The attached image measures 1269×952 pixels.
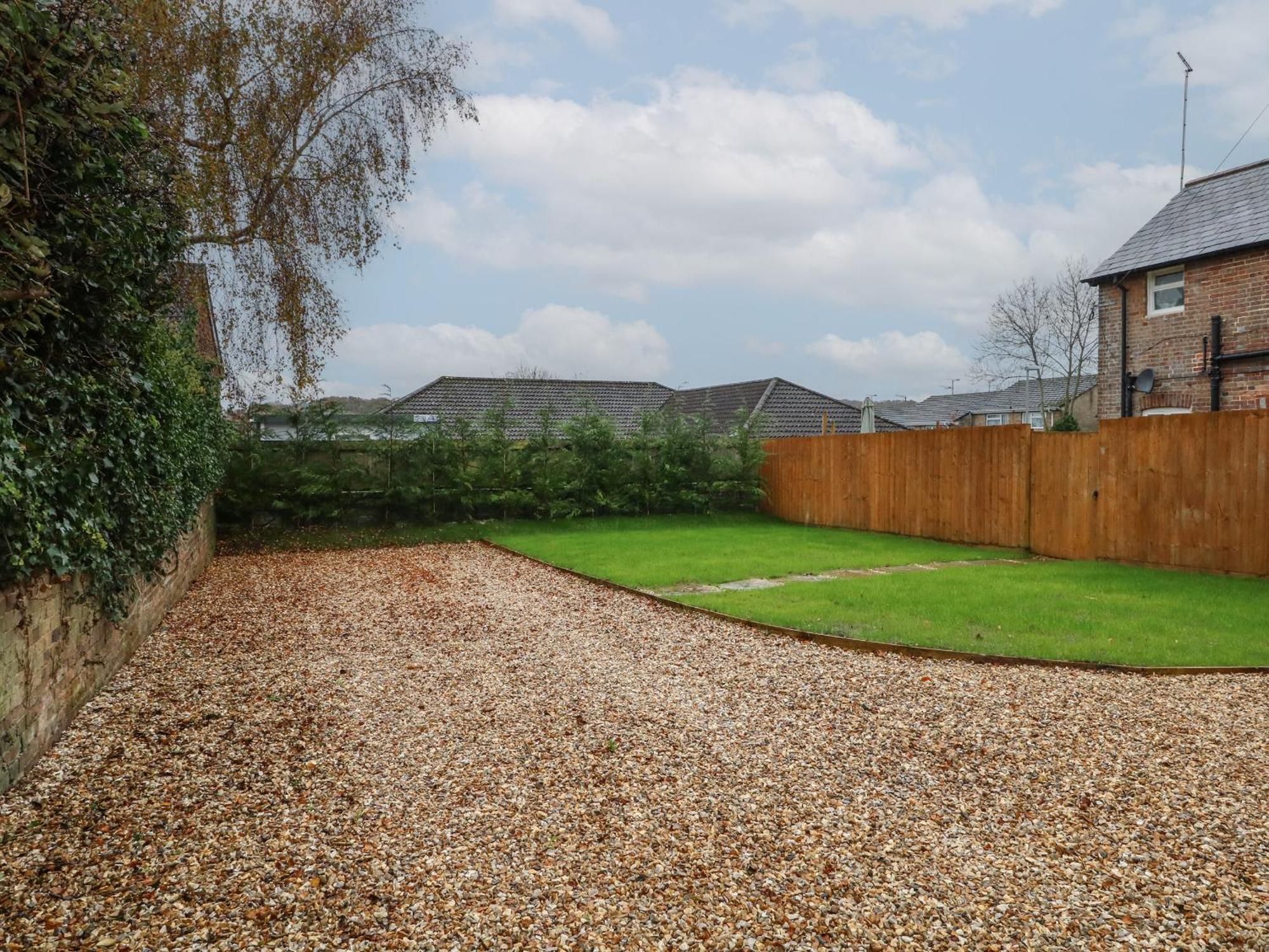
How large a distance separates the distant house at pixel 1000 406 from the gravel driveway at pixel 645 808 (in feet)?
93.2

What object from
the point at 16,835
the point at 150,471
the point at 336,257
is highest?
the point at 336,257

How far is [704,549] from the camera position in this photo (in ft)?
36.4

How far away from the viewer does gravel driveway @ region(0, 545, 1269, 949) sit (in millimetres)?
2352

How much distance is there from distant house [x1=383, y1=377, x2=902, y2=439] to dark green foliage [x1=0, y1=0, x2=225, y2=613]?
59.4 feet

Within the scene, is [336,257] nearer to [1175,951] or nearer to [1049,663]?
[1049,663]

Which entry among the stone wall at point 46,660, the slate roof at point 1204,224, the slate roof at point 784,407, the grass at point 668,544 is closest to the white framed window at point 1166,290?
the slate roof at point 1204,224

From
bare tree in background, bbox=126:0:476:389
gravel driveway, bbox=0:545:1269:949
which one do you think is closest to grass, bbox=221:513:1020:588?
bare tree in background, bbox=126:0:476:389

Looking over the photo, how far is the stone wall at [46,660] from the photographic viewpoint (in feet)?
10.7

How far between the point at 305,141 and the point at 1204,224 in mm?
15516

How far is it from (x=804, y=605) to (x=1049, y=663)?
221 cm

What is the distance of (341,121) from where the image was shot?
1078cm

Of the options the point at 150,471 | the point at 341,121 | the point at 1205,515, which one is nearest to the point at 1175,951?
the point at 150,471

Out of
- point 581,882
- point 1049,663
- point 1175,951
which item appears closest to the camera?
point 1175,951

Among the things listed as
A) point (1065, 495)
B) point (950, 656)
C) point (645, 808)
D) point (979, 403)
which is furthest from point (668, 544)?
point (979, 403)
